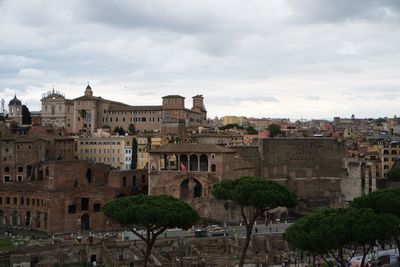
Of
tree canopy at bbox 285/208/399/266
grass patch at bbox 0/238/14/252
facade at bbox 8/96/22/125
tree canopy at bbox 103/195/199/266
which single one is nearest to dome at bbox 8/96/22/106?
facade at bbox 8/96/22/125

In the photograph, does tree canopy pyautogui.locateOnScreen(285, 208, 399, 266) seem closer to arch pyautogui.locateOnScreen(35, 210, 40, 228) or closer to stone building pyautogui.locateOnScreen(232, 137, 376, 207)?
arch pyautogui.locateOnScreen(35, 210, 40, 228)

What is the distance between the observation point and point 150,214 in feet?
107

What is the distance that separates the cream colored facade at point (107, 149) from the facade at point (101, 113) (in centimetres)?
1550

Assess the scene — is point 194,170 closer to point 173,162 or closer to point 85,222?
point 173,162

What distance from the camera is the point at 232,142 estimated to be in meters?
84.6

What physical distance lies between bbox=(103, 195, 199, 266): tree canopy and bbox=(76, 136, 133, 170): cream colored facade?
4352 centimetres

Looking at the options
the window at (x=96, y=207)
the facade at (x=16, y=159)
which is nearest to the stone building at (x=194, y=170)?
the window at (x=96, y=207)

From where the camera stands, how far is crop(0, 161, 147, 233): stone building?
53.1 meters

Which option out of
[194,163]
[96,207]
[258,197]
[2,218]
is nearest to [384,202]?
[258,197]

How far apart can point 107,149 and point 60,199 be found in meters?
26.9

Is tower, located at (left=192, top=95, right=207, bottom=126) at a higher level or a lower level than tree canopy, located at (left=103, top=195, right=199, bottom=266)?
higher

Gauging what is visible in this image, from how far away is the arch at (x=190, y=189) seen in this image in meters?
58.2

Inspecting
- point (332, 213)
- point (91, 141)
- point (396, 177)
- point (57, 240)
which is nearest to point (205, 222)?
point (57, 240)

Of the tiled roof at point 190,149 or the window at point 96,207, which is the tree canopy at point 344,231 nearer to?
the window at point 96,207
